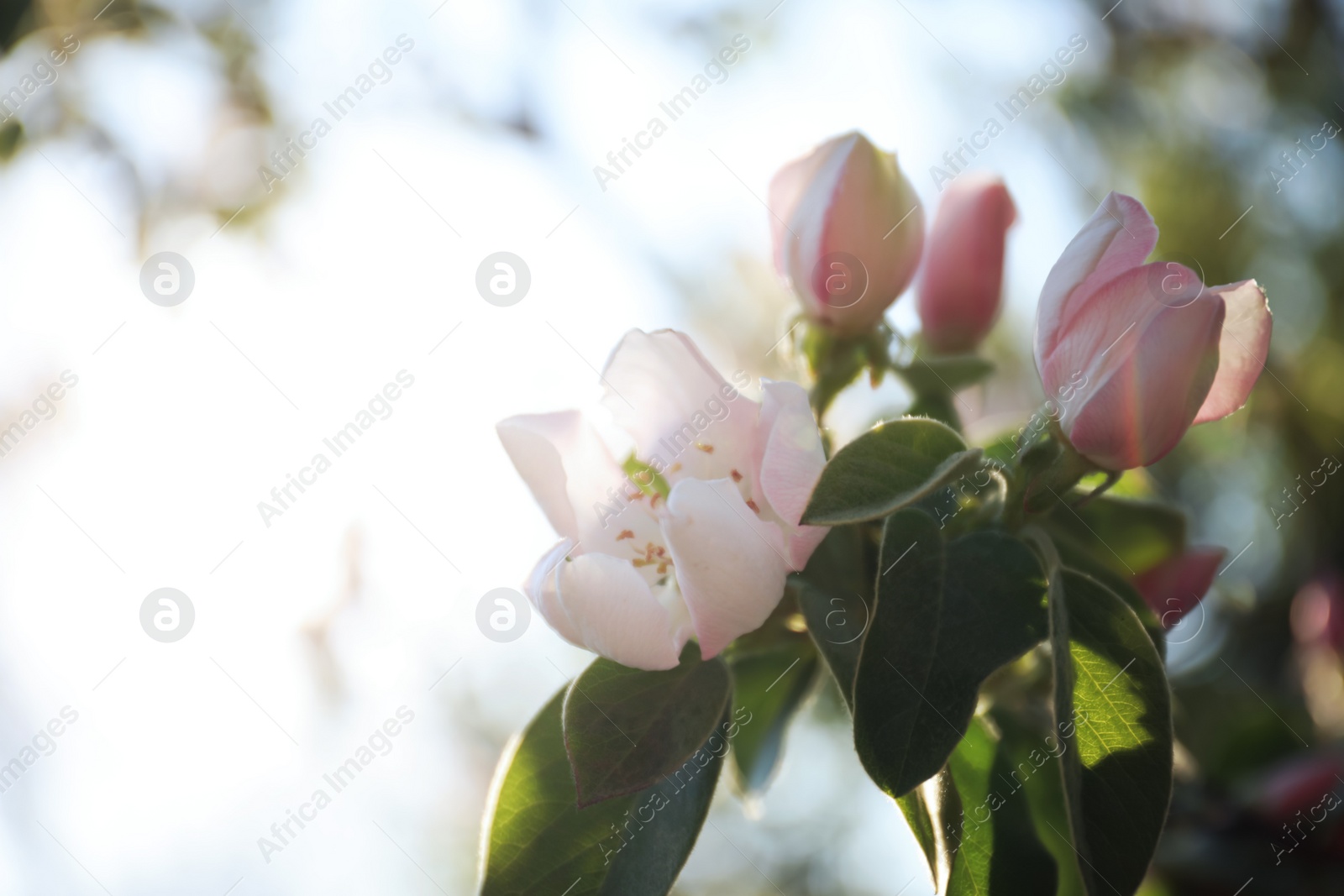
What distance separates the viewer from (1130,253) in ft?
2.31

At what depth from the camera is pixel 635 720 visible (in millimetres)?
720

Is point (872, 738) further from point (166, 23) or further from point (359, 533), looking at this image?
point (166, 23)

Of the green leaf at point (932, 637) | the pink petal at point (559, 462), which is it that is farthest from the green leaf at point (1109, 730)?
the pink petal at point (559, 462)

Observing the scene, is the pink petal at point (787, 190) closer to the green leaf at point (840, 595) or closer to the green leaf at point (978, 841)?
the green leaf at point (840, 595)

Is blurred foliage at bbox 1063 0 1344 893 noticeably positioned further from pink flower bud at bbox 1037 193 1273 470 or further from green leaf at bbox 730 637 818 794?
pink flower bud at bbox 1037 193 1273 470

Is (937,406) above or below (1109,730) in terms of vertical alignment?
above

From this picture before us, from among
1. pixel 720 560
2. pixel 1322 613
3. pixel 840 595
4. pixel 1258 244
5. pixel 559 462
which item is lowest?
pixel 1322 613

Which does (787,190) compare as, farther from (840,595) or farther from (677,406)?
(840,595)

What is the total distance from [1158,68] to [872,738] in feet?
9.20

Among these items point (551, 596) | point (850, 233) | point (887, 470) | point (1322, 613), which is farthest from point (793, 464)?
point (1322, 613)

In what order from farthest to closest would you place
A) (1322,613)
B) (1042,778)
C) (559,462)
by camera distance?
(1322,613) → (1042,778) → (559,462)

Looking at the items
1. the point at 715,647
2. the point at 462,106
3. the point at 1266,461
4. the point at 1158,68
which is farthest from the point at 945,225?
the point at 1158,68

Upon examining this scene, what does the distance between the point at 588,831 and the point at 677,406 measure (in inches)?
13.2

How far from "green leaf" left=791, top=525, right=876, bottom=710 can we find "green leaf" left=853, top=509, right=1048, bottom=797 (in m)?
0.05
